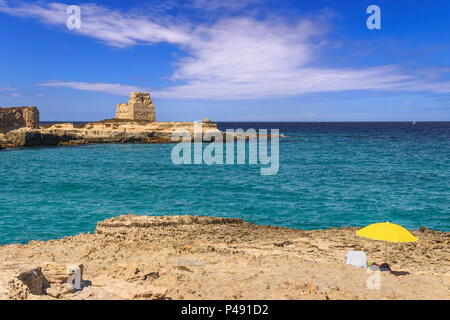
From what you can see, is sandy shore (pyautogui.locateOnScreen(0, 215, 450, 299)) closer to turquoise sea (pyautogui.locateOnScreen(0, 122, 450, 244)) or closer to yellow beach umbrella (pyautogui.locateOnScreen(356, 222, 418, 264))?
yellow beach umbrella (pyautogui.locateOnScreen(356, 222, 418, 264))

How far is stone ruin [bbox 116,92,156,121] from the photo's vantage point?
109 m

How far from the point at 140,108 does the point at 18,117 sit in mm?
34155

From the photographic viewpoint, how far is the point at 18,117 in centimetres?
9662

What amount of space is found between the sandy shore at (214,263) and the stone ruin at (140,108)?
97.4m

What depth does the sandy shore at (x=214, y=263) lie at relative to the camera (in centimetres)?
809

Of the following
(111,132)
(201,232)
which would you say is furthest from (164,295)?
(111,132)

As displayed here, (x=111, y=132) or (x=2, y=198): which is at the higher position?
(x=111, y=132)

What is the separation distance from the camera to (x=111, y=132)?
277 ft

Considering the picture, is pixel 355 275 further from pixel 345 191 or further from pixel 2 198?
pixel 2 198

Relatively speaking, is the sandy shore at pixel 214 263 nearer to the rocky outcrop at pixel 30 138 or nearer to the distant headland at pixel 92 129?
the distant headland at pixel 92 129

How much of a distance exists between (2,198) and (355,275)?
24.7 m

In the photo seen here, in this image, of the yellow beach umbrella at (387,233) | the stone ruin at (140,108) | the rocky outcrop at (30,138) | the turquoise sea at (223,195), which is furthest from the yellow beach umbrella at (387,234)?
the stone ruin at (140,108)

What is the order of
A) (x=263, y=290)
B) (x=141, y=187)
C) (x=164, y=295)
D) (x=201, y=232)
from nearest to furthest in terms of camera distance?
(x=164, y=295) → (x=263, y=290) → (x=201, y=232) → (x=141, y=187)
